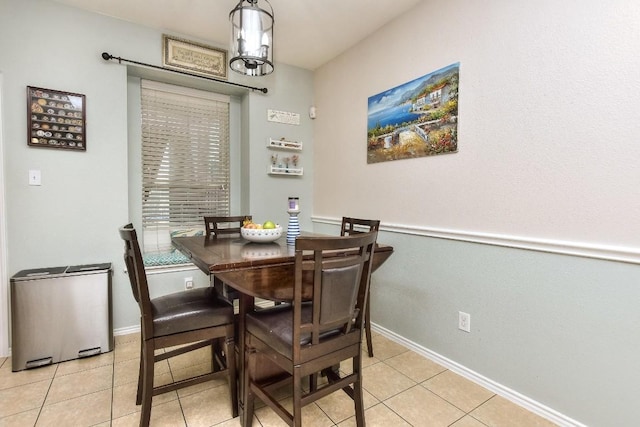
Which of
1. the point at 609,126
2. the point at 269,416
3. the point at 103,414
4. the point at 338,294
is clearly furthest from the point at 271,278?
the point at 609,126

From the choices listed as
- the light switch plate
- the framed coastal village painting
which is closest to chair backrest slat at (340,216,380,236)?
the framed coastal village painting

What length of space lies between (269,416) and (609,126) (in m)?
2.18

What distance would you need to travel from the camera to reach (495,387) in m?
1.86

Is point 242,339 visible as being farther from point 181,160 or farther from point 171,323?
point 181,160

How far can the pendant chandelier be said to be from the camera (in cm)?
177

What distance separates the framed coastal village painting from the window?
64.2 inches

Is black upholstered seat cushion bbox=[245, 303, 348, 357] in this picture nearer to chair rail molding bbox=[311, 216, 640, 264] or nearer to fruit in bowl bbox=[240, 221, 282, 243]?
fruit in bowl bbox=[240, 221, 282, 243]

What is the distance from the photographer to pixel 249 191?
10.6 ft

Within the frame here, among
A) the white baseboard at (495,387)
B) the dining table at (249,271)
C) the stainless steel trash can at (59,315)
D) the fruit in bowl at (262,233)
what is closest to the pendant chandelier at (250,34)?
the fruit in bowl at (262,233)

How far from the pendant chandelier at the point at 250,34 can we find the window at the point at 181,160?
4.91ft

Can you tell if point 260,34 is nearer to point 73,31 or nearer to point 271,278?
point 271,278

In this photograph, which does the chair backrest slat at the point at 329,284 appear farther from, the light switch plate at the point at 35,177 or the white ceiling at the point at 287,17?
the light switch plate at the point at 35,177

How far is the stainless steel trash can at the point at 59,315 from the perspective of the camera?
203 cm

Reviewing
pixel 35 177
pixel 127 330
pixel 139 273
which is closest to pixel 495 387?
pixel 139 273
